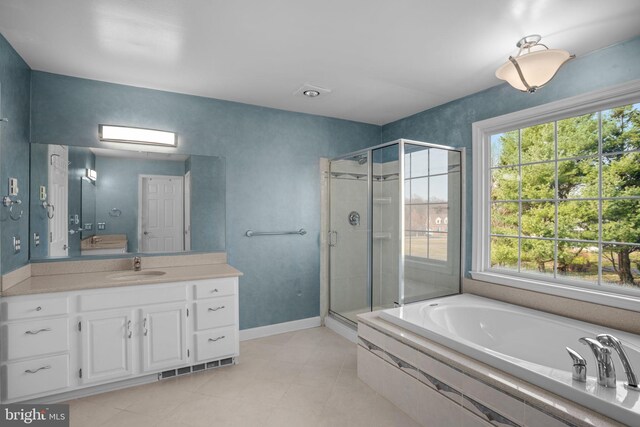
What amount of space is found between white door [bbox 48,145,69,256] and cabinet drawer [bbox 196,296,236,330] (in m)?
1.21

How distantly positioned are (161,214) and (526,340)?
3.13m

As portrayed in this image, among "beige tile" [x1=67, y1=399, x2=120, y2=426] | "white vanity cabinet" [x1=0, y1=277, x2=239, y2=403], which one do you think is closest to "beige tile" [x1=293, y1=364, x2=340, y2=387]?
"white vanity cabinet" [x1=0, y1=277, x2=239, y2=403]

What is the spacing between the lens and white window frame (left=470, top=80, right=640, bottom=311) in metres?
2.13

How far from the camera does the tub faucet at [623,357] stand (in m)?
1.41

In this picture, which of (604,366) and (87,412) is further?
(87,412)

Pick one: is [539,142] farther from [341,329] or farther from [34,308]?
[34,308]

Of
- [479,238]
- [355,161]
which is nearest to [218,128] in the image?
[355,161]

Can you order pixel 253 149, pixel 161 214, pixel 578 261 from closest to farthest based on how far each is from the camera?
pixel 161 214, pixel 253 149, pixel 578 261

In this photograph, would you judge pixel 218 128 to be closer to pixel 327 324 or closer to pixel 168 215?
pixel 168 215

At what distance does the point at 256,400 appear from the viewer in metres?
2.29

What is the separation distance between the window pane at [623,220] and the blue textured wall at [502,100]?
2.07m

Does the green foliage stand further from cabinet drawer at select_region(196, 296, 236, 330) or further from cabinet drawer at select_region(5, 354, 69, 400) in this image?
cabinet drawer at select_region(5, 354, 69, 400)

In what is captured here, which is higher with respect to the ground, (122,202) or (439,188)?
(439,188)

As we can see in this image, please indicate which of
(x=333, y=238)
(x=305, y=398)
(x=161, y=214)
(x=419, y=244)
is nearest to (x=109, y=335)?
(x=161, y=214)
